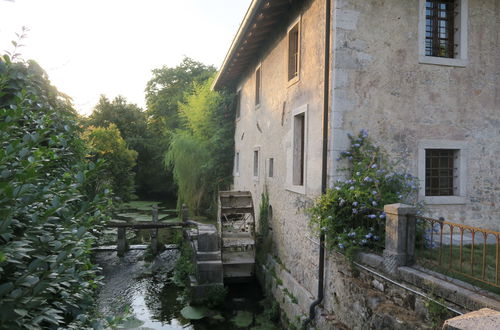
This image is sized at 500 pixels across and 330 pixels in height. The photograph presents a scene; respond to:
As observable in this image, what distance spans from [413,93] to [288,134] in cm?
275

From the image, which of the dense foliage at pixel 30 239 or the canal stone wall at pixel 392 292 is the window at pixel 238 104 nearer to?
the canal stone wall at pixel 392 292

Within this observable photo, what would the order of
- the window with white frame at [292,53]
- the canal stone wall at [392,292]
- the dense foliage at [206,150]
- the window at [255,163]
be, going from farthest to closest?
the dense foliage at [206,150] → the window at [255,163] → the window with white frame at [292,53] → the canal stone wall at [392,292]

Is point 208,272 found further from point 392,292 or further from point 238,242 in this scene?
point 392,292

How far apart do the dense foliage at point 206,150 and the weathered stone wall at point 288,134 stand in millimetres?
3444

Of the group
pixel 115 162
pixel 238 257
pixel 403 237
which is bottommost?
pixel 238 257

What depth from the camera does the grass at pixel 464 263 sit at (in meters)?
3.70

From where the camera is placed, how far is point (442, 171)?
254 inches

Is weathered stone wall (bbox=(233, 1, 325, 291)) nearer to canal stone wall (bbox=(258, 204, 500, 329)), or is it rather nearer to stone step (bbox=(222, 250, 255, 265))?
canal stone wall (bbox=(258, 204, 500, 329))

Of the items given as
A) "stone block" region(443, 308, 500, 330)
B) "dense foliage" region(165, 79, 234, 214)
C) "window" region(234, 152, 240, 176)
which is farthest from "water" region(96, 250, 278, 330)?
"stone block" region(443, 308, 500, 330)

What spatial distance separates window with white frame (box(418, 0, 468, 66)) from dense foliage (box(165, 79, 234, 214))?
9623mm

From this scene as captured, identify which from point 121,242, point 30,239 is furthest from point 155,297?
point 30,239

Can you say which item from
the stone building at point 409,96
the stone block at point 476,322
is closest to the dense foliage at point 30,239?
the stone block at point 476,322

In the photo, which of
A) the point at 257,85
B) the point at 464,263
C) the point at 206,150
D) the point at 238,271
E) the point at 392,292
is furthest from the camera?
the point at 206,150

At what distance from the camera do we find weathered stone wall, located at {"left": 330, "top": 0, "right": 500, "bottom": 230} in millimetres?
5871
